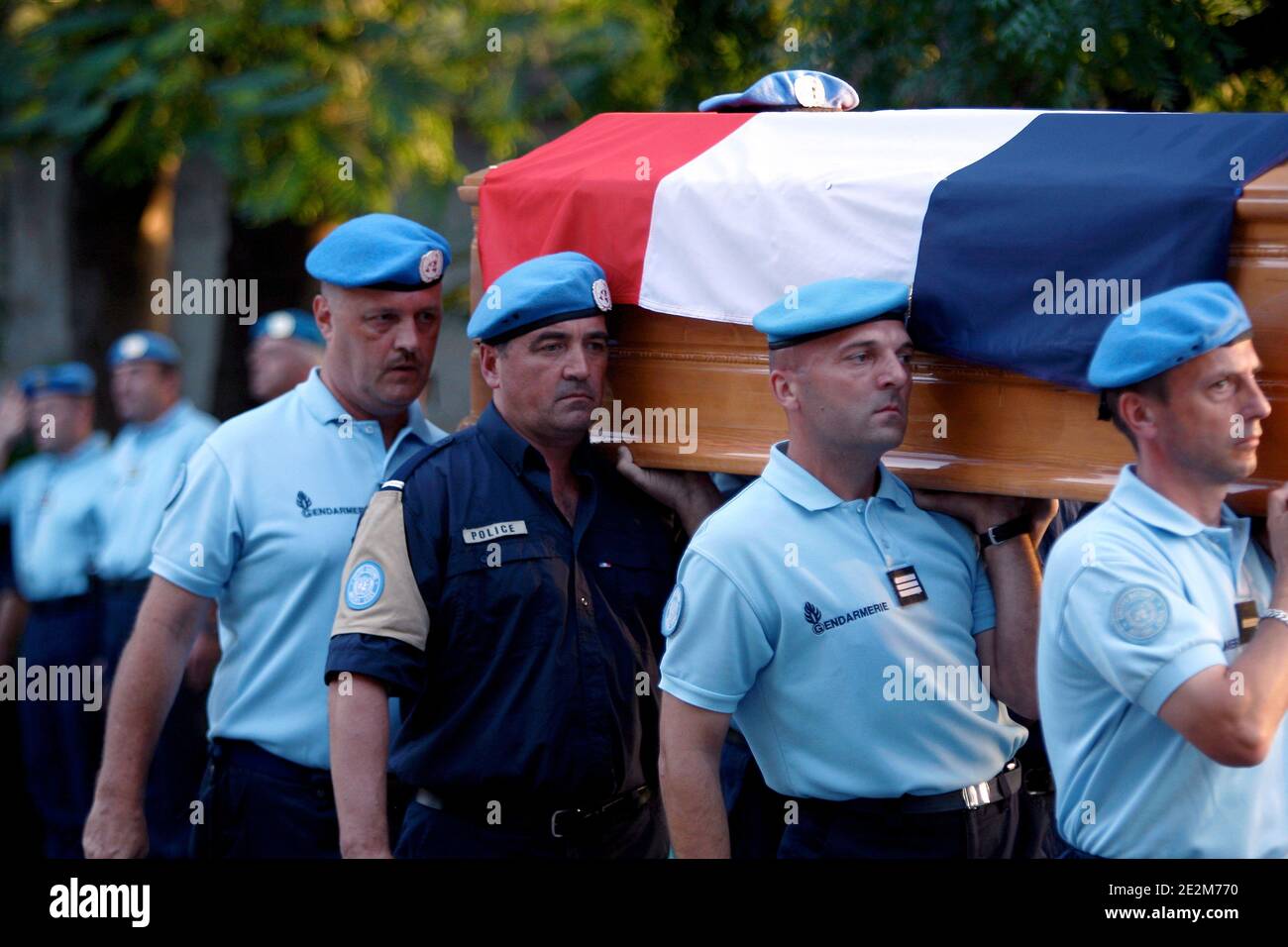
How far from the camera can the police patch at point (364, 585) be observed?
132 inches

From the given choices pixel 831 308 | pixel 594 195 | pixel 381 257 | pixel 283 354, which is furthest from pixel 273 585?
pixel 283 354

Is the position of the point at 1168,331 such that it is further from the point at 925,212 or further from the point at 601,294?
the point at 601,294

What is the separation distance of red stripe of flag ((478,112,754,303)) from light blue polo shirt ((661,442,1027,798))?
0.74m

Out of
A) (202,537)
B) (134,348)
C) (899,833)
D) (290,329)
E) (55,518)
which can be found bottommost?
(899,833)

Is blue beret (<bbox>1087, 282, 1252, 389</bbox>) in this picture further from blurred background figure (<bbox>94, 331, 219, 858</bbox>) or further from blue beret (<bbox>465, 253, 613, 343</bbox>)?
blurred background figure (<bbox>94, 331, 219, 858</bbox>)

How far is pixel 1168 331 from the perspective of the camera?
8.63 feet

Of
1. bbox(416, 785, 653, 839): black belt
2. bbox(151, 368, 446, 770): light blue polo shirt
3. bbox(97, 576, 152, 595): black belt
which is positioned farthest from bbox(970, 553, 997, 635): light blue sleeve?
bbox(97, 576, 152, 595): black belt

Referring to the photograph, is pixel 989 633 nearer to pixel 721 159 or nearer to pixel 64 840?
pixel 721 159

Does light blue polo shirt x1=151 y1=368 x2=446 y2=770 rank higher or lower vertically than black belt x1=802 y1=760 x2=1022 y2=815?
higher

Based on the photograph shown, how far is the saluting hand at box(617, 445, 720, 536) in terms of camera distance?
3.64 m

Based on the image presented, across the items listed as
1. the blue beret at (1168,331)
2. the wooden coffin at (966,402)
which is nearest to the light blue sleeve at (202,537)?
the wooden coffin at (966,402)

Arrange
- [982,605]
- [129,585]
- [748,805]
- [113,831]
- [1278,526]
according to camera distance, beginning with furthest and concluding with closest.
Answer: [129,585], [113,831], [748,805], [982,605], [1278,526]

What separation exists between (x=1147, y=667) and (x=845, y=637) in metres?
0.61

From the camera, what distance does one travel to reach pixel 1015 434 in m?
3.11
